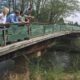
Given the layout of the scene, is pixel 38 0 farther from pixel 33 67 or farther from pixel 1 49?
pixel 1 49

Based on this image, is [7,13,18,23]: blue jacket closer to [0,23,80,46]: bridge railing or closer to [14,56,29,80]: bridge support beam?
[0,23,80,46]: bridge railing

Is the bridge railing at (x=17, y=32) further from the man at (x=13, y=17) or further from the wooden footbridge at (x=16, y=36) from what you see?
the man at (x=13, y=17)

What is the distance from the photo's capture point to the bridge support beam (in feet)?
69.7

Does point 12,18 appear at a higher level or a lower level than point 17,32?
higher

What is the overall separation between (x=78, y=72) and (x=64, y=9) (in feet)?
115

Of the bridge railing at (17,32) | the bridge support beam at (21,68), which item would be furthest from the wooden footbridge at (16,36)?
the bridge support beam at (21,68)

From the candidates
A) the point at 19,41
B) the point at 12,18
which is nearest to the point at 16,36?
the point at 19,41

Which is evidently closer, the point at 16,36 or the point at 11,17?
the point at 11,17

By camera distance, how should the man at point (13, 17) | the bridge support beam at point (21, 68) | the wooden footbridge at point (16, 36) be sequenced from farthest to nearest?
the bridge support beam at point (21, 68) < the man at point (13, 17) < the wooden footbridge at point (16, 36)

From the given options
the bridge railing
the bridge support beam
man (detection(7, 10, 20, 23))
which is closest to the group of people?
man (detection(7, 10, 20, 23))

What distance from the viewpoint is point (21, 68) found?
2197 centimetres

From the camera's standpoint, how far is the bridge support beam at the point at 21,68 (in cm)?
2124

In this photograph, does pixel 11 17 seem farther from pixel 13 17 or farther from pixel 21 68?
pixel 21 68

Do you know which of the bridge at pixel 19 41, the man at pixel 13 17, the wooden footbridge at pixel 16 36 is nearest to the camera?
the wooden footbridge at pixel 16 36
